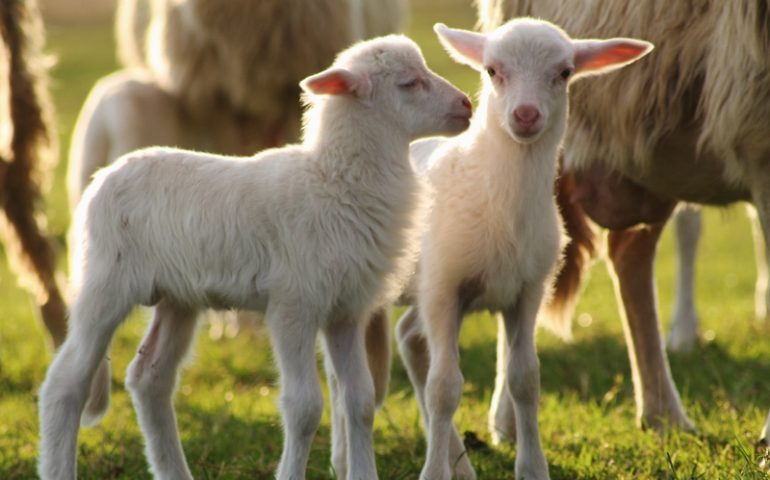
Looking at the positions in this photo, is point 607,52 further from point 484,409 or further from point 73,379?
point 484,409

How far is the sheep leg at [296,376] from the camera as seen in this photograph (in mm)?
3912

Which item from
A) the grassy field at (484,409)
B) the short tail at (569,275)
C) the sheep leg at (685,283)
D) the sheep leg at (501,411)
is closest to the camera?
the grassy field at (484,409)

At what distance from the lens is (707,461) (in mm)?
4582

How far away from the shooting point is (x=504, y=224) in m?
4.27

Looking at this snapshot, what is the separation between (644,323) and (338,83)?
235cm

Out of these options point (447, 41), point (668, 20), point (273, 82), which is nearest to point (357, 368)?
point (447, 41)

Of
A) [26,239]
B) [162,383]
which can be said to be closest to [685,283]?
[26,239]

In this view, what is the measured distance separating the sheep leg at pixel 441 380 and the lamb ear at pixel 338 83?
78 centimetres

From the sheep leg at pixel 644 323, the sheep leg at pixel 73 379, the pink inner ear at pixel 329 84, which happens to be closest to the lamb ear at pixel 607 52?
the pink inner ear at pixel 329 84

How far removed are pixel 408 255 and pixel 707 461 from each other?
1.36 m

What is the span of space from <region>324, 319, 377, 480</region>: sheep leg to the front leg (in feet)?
1.74

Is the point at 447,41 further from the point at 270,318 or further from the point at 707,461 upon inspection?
the point at 707,461

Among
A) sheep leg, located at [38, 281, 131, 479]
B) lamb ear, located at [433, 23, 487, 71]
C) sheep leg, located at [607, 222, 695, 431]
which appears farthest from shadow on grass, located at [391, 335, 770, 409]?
sheep leg, located at [38, 281, 131, 479]

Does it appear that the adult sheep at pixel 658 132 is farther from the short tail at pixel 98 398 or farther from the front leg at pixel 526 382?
the short tail at pixel 98 398
